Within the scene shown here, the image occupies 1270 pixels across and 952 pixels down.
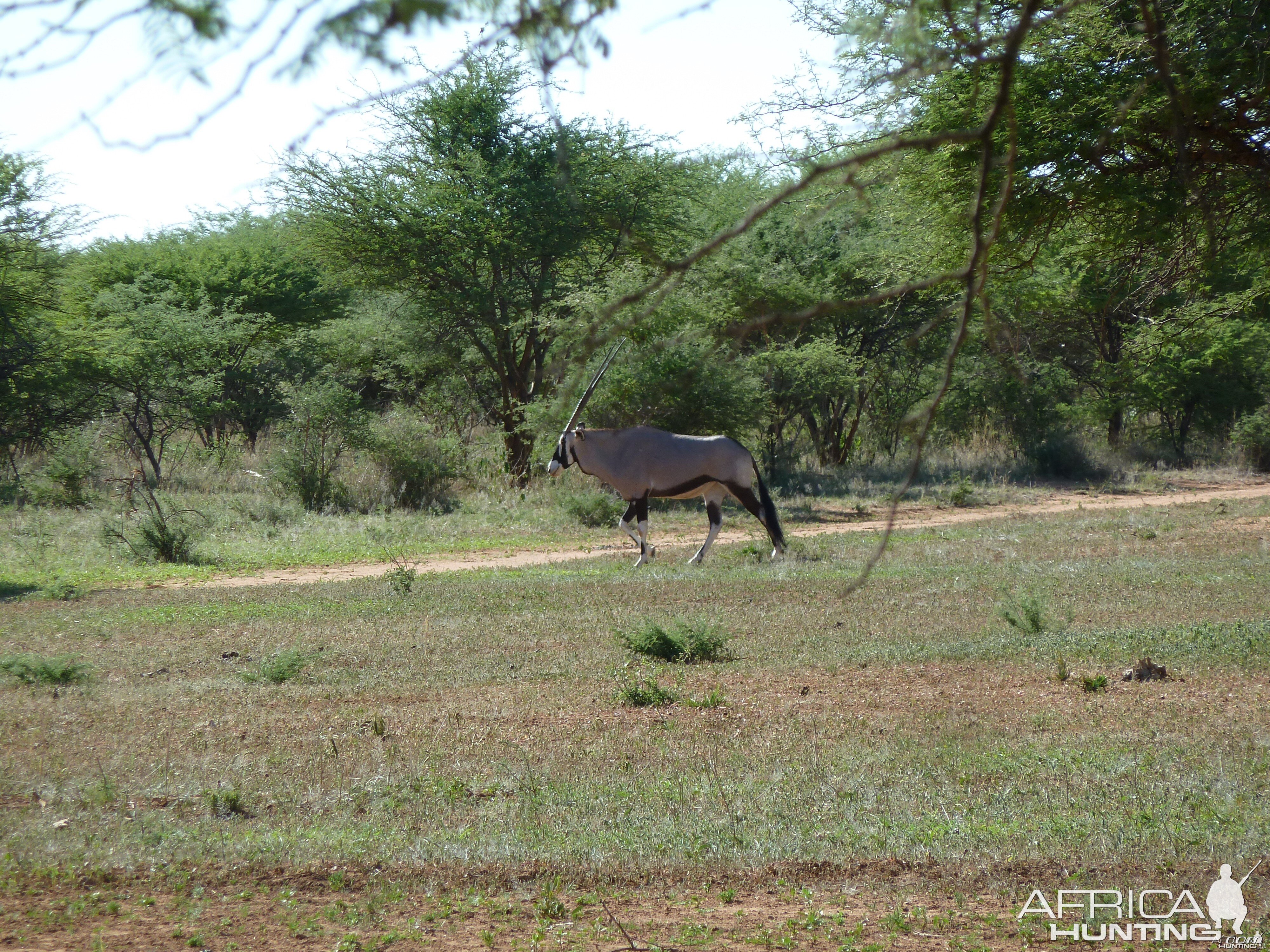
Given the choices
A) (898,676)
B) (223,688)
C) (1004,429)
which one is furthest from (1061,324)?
(223,688)

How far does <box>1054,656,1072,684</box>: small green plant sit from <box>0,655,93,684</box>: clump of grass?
22.2 ft

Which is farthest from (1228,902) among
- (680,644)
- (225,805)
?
(680,644)

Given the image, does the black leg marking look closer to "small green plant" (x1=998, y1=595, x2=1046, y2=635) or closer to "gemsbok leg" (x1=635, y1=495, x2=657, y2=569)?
"gemsbok leg" (x1=635, y1=495, x2=657, y2=569)

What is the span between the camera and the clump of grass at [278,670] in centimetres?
813

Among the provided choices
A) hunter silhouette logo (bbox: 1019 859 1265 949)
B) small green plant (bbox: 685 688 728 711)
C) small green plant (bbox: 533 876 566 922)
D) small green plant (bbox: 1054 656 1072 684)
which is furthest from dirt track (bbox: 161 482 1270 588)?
hunter silhouette logo (bbox: 1019 859 1265 949)

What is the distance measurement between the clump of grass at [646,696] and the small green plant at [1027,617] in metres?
3.32

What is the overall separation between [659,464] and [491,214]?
847 centimetres

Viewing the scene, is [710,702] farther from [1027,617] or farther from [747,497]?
[747,497]

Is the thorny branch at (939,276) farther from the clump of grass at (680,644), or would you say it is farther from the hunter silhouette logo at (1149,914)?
the clump of grass at (680,644)

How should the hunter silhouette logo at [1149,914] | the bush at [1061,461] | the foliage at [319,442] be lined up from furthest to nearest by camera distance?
the bush at [1061,461] < the foliage at [319,442] < the hunter silhouette logo at [1149,914]

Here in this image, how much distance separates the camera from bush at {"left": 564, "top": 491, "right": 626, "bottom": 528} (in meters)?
19.5

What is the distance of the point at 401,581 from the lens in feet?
39.9

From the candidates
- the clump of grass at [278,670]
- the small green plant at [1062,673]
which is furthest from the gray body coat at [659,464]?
the small green plant at [1062,673]

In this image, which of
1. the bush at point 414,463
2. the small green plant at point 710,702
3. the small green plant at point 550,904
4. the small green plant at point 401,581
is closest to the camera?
the small green plant at point 550,904
